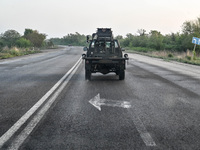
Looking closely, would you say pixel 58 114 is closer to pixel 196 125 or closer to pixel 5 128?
pixel 5 128

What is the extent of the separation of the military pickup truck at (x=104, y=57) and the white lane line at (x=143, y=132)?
5531 millimetres

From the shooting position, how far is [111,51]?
1077 cm

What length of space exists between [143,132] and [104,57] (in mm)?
6523

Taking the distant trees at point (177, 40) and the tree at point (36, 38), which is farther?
the tree at point (36, 38)

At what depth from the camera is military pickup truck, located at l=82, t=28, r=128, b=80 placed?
10102 mm

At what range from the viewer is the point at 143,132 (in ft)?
12.8

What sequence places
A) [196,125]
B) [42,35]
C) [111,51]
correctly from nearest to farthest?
1. [196,125]
2. [111,51]
3. [42,35]

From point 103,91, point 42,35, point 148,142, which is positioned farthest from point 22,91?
point 42,35

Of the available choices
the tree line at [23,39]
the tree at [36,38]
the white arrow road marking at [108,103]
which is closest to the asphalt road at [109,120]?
the white arrow road marking at [108,103]

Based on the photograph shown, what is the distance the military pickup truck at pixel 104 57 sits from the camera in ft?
33.1

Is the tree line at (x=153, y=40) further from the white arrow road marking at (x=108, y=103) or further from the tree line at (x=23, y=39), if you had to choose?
the white arrow road marking at (x=108, y=103)

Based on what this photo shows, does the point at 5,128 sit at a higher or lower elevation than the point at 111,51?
lower

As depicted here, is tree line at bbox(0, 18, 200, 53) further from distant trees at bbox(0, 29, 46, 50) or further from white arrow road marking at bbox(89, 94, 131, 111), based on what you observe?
white arrow road marking at bbox(89, 94, 131, 111)

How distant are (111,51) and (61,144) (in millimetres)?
7779
